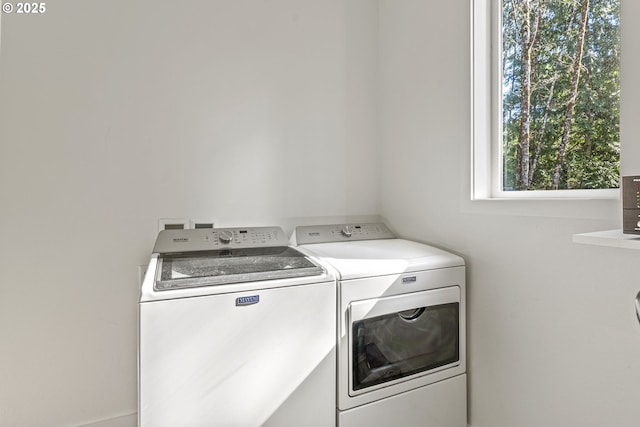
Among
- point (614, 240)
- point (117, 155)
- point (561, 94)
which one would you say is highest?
point (561, 94)

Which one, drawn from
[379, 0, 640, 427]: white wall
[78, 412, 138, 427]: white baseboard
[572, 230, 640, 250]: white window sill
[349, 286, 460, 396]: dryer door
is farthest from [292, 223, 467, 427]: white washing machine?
[78, 412, 138, 427]: white baseboard

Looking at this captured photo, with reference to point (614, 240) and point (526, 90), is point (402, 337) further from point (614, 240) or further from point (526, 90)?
point (526, 90)

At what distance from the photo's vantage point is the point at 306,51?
2.06m

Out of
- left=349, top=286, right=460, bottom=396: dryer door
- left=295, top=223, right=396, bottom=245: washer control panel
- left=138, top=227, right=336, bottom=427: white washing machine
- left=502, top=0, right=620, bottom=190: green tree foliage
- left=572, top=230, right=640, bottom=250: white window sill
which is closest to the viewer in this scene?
left=572, top=230, right=640, bottom=250: white window sill

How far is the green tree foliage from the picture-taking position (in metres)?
1.30

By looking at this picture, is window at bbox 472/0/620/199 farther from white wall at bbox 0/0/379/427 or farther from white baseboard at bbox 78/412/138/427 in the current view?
white baseboard at bbox 78/412/138/427

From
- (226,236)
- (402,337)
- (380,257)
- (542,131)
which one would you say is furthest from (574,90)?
(226,236)

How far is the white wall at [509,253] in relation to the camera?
117 cm

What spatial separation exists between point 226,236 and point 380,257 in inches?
28.3

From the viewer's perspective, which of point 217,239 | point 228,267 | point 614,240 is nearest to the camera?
point 614,240

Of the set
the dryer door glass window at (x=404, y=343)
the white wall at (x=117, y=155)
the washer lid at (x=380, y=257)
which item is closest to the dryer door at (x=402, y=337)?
the dryer door glass window at (x=404, y=343)

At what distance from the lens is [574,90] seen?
1.41 meters

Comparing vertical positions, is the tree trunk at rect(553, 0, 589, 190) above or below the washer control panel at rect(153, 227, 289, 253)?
A: above

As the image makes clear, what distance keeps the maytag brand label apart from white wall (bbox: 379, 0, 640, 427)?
3.33 ft
